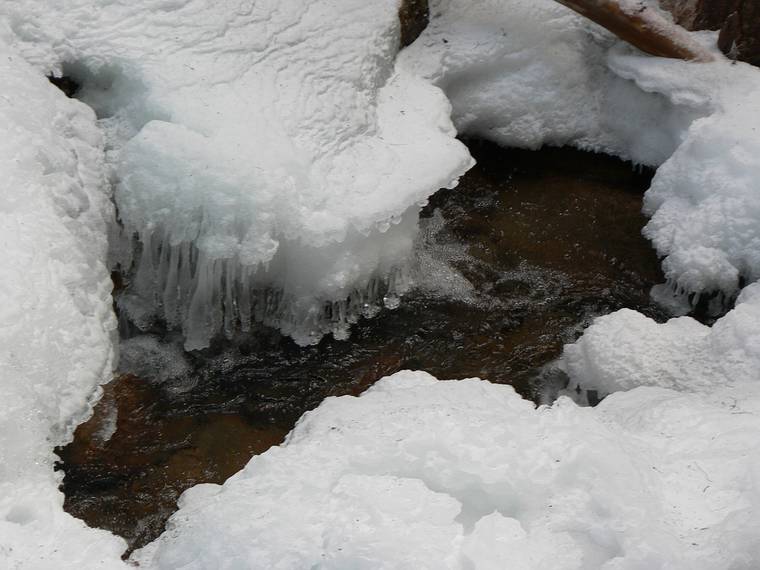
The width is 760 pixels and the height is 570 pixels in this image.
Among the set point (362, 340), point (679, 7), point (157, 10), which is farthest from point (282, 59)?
point (679, 7)

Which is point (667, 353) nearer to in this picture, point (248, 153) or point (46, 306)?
point (248, 153)

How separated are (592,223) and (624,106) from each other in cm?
83

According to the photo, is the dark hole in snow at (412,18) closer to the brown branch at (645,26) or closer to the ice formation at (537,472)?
the brown branch at (645,26)

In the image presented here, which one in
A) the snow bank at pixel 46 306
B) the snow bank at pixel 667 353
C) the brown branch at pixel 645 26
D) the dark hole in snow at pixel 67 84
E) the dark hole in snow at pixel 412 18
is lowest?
the snow bank at pixel 667 353

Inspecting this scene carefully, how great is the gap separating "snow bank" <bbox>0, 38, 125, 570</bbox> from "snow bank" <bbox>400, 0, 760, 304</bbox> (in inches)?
80.1

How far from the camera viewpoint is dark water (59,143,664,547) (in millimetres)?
3799

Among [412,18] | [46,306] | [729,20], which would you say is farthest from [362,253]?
[729,20]

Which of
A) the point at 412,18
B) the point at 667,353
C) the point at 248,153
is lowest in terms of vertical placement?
the point at 667,353

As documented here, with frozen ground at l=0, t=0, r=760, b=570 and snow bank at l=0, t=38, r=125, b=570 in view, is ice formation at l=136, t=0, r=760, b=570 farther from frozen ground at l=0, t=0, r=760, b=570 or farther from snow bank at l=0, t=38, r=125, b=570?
snow bank at l=0, t=38, r=125, b=570

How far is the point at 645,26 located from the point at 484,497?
3.34m

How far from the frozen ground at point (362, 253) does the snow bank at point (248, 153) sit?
0.01 meters

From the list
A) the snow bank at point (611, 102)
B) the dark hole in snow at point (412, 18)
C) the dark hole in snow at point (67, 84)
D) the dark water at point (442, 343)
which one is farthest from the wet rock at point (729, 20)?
the dark hole in snow at point (67, 84)

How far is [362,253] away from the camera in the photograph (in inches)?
168

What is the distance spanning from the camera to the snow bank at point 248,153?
4.04 metres
